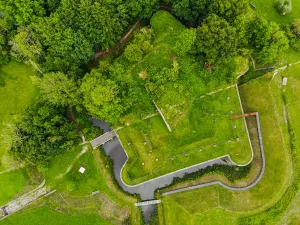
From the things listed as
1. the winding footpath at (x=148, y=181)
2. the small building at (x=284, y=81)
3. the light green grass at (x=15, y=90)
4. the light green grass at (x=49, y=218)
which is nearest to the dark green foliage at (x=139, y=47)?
the winding footpath at (x=148, y=181)

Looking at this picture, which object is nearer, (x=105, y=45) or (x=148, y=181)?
(x=148, y=181)

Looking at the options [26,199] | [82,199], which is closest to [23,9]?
[26,199]

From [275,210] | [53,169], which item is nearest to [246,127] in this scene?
[275,210]

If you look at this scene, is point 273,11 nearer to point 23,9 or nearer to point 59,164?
point 23,9

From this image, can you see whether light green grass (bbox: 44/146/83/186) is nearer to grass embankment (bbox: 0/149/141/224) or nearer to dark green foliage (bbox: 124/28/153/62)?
grass embankment (bbox: 0/149/141/224)

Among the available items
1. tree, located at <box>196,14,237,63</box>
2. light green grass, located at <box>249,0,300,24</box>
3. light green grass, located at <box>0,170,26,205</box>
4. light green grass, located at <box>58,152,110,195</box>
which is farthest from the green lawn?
light green grass, located at <box>0,170,26,205</box>
